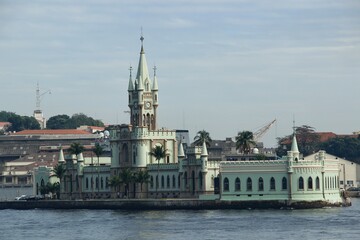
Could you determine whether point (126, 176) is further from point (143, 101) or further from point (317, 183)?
point (317, 183)

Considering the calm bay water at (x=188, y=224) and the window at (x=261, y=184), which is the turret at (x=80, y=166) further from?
the window at (x=261, y=184)

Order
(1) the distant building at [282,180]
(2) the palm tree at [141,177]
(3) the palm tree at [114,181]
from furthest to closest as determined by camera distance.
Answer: (3) the palm tree at [114,181] < (2) the palm tree at [141,177] < (1) the distant building at [282,180]

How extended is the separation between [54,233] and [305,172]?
35051mm

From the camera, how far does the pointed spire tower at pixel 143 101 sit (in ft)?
565

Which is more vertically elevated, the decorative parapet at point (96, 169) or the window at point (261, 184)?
the decorative parapet at point (96, 169)

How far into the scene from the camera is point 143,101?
6786 inches

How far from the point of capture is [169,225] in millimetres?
133125

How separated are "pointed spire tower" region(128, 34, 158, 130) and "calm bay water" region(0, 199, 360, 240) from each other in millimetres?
15296

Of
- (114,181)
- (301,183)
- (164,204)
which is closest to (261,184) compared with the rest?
(301,183)

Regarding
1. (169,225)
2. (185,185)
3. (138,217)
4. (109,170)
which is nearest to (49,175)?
(109,170)

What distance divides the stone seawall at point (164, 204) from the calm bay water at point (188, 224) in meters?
2.75

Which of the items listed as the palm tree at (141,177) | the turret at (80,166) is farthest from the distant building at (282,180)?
the turret at (80,166)

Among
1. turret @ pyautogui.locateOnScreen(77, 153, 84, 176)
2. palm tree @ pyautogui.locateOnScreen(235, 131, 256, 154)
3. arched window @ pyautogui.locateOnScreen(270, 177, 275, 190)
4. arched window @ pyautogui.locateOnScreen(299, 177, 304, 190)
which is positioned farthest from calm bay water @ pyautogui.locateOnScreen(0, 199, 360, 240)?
palm tree @ pyautogui.locateOnScreen(235, 131, 256, 154)

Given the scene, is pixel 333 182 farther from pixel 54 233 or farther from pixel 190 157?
pixel 54 233
